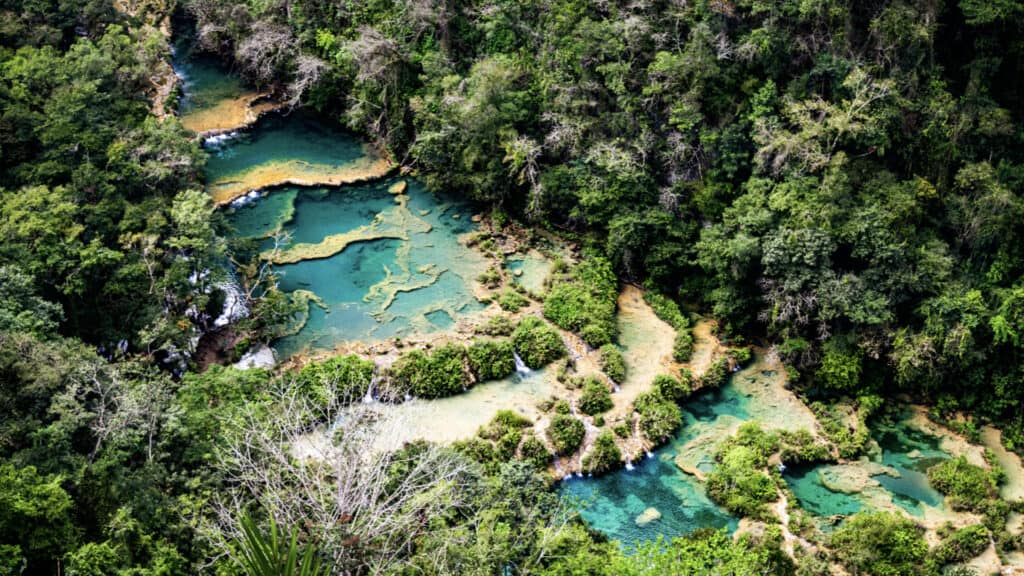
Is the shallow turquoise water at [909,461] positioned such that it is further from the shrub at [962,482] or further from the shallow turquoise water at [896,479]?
the shrub at [962,482]

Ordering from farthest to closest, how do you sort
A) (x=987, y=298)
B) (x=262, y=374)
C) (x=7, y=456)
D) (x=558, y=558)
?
(x=987, y=298) < (x=262, y=374) < (x=558, y=558) < (x=7, y=456)

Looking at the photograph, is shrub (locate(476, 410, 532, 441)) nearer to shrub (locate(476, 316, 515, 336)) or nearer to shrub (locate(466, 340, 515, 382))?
shrub (locate(466, 340, 515, 382))

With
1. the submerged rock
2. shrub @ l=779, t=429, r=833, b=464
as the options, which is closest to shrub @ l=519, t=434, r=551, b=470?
shrub @ l=779, t=429, r=833, b=464

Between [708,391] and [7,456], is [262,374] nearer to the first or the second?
[7,456]

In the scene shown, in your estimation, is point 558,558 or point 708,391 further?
point 708,391

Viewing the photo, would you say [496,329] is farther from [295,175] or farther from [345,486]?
[295,175]

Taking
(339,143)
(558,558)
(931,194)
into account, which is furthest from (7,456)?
(931,194)

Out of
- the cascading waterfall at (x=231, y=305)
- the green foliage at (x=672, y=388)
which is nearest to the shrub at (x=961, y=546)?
the green foliage at (x=672, y=388)
